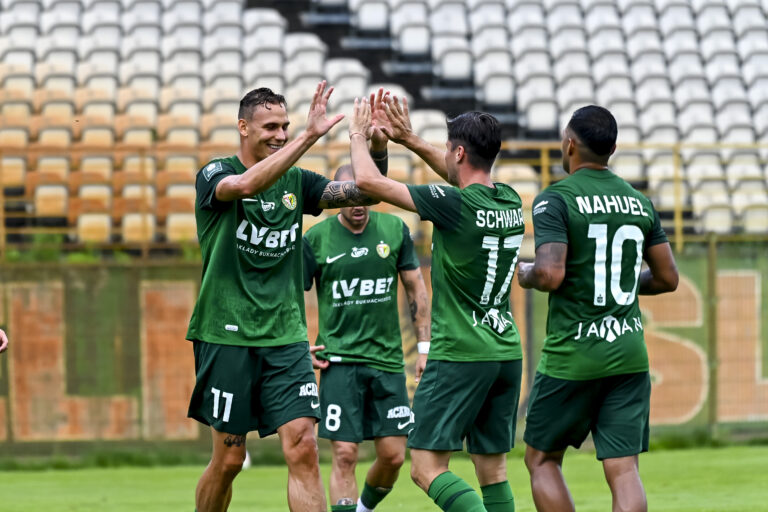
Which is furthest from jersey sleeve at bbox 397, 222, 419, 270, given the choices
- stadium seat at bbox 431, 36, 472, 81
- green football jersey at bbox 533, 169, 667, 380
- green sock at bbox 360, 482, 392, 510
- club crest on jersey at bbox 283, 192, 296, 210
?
stadium seat at bbox 431, 36, 472, 81

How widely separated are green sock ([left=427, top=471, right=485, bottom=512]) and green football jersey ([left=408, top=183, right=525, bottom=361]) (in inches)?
24.2

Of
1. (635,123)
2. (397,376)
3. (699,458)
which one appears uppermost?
(635,123)

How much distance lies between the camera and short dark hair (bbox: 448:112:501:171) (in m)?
6.04

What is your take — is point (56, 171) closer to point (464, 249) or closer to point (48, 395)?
point (48, 395)

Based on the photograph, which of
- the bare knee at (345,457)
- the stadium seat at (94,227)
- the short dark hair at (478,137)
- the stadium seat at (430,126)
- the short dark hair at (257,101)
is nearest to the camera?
the short dark hair at (478,137)

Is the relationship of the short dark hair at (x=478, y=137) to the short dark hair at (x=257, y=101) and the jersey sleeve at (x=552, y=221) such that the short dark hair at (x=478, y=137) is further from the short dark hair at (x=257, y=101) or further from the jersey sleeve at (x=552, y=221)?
the short dark hair at (x=257, y=101)

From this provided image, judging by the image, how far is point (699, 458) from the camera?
12.9 m

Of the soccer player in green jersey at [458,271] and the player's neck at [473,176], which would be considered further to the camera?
the player's neck at [473,176]

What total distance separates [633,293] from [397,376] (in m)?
2.87

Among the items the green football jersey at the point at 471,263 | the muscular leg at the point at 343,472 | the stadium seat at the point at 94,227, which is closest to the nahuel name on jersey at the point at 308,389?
the green football jersey at the point at 471,263

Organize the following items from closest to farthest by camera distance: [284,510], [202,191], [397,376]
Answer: [202,191] → [397,376] → [284,510]

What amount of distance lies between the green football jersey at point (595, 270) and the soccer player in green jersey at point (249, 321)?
4.48 feet

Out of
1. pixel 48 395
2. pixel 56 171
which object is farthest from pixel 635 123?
pixel 48 395

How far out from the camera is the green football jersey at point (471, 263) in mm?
5980
